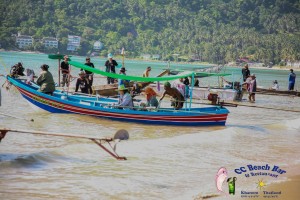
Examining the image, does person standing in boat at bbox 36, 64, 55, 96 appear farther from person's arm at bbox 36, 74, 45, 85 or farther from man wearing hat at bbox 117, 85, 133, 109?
man wearing hat at bbox 117, 85, 133, 109

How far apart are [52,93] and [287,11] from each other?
7594 inches

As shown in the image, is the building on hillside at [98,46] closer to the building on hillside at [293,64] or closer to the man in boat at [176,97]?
the building on hillside at [293,64]

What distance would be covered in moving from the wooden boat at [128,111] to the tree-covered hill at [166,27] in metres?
116

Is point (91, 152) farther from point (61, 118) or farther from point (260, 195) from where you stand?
point (61, 118)

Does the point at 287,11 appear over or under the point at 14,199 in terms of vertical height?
over

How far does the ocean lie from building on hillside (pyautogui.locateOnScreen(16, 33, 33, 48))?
117328 mm

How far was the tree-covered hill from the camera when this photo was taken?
475 ft

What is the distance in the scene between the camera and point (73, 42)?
142125 mm

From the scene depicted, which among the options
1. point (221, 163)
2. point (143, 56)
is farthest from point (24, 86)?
point (143, 56)

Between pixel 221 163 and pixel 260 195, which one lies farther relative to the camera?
pixel 221 163

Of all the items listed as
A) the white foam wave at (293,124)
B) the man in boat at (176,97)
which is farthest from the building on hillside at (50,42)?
the man in boat at (176,97)

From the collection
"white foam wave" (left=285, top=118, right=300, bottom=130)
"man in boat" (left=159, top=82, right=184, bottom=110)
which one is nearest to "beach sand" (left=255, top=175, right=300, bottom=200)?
"man in boat" (left=159, top=82, right=184, bottom=110)

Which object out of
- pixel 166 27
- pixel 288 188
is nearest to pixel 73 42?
pixel 166 27

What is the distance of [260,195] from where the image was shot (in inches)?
298
